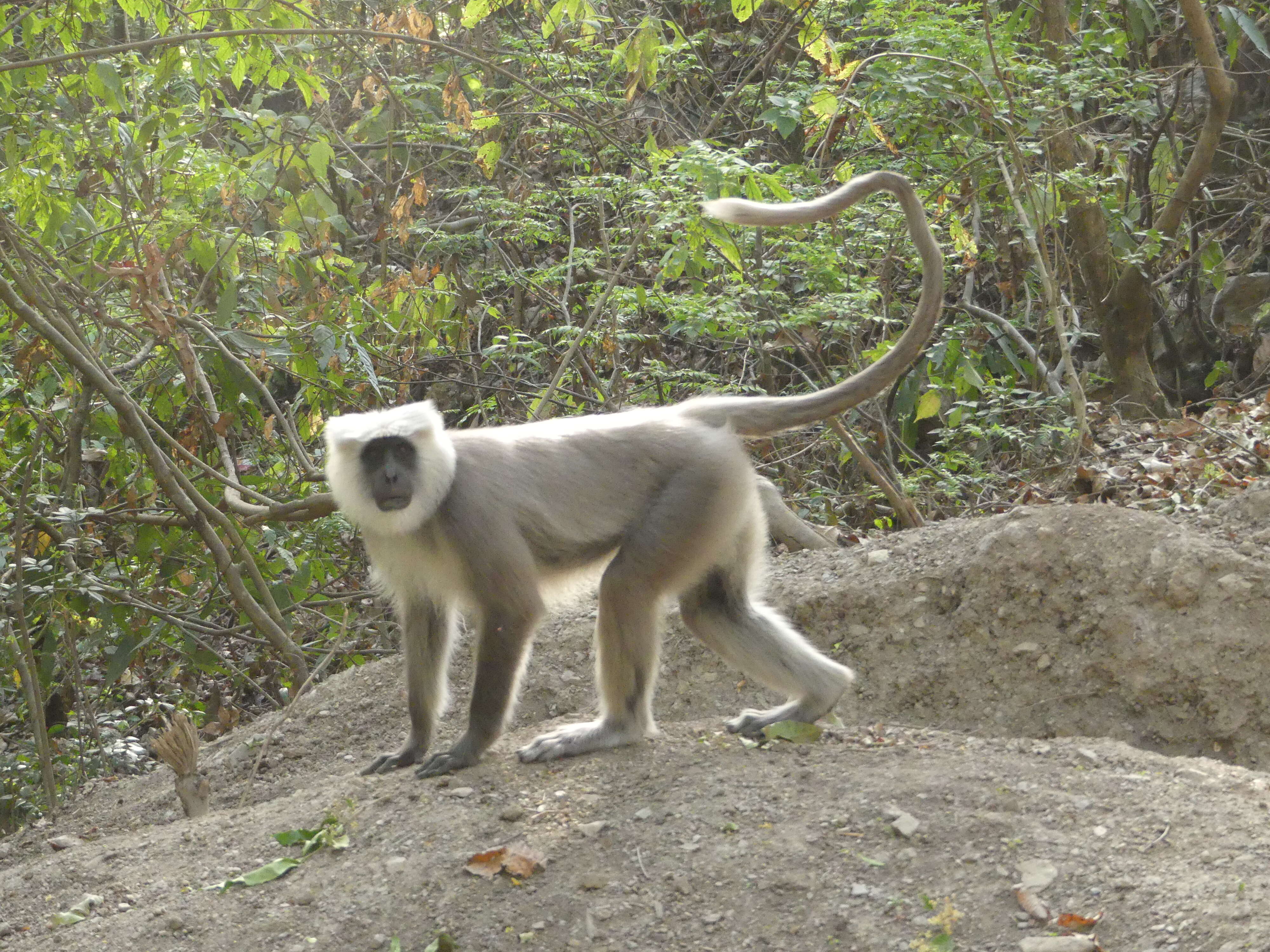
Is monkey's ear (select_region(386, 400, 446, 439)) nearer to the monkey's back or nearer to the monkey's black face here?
the monkey's black face

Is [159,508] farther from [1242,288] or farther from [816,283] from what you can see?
[1242,288]

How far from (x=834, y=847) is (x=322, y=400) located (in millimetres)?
4124

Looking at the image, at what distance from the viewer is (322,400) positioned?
Result: 6695mm

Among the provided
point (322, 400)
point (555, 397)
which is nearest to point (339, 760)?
point (322, 400)

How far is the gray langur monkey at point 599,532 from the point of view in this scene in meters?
4.16

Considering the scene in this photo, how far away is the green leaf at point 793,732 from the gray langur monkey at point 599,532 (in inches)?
2.3

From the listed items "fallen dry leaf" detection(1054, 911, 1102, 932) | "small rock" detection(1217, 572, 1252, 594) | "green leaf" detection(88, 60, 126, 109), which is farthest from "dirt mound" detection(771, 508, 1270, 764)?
"green leaf" detection(88, 60, 126, 109)

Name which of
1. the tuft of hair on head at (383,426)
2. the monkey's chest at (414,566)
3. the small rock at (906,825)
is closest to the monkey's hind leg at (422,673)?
the monkey's chest at (414,566)

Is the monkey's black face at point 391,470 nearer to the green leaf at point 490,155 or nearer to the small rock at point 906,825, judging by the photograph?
the small rock at point 906,825

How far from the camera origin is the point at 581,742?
4387mm

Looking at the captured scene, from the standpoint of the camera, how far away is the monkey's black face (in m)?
4.04

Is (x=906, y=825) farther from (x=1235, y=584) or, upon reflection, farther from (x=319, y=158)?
(x=319, y=158)

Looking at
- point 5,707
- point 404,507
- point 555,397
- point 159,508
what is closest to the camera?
point 404,507

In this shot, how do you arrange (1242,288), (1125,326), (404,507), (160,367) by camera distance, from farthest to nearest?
(1242,288) → (1125,326) → (160,367) → (404,507)
